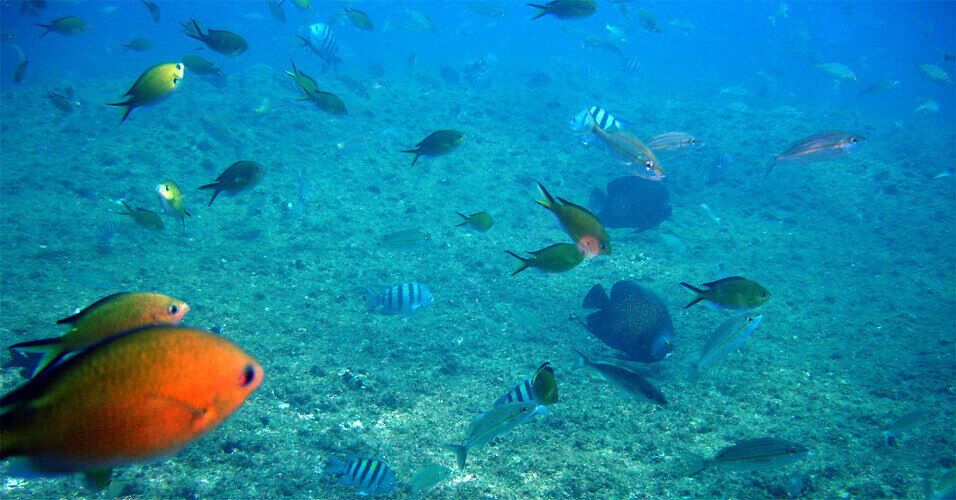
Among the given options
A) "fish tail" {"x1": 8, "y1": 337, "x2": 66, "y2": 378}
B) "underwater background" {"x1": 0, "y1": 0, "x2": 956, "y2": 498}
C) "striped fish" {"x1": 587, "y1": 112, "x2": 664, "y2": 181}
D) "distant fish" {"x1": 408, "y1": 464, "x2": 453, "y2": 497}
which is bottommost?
"underwater background" {"x1": 0, "y1": 0, "x2": 956, "y2": 498}

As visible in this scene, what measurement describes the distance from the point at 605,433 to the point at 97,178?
11575 millimetres

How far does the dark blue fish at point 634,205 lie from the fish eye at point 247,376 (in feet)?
25.2

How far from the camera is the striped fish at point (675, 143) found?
669 centimetres

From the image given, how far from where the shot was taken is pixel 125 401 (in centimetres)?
111

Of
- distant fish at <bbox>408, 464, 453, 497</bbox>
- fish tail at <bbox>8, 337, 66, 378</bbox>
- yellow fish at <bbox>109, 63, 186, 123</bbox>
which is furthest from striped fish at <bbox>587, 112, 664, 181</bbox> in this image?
fish tail at <bbox>8, 337, 66, 378</bbox>

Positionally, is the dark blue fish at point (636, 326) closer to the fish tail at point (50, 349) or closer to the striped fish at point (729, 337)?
the striped fish at point (729, 337)

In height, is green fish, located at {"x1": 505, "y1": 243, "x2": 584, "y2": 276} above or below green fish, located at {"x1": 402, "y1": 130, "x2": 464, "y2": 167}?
below

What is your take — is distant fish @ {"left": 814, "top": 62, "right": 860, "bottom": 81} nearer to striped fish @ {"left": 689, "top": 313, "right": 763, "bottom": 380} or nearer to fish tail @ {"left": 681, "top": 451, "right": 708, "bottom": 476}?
striped fish @ {"left": 689, "top": 313, "right": 763, "bottom": 380}

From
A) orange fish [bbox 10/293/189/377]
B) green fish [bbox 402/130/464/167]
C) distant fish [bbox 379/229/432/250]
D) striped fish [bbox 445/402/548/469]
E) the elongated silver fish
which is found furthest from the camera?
distant fish [bbox 379/229/432/250]

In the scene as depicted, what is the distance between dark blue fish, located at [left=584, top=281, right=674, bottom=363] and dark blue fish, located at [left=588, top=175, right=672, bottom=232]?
3233mm

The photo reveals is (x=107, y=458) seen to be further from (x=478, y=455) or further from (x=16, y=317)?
(x=16, y=317)

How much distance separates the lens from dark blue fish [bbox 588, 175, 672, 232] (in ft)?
26.4

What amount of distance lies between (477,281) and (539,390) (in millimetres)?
4075

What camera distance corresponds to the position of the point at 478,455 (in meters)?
3.42
